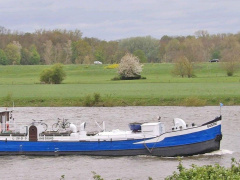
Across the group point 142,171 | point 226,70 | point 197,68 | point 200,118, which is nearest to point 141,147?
point 142,171

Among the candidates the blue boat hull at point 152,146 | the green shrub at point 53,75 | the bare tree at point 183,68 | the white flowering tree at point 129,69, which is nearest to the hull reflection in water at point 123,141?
the blue boat hull at point 152,146

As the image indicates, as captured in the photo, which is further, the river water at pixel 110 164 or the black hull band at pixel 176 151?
the black hull band at pixel 176 151

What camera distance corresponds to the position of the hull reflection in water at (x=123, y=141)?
42.3m

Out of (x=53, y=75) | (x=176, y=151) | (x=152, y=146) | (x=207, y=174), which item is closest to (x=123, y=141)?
(x=152, y=146)

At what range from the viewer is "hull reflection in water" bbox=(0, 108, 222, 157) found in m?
42.3

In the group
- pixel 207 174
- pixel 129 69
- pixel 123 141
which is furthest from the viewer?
pixel 129 69

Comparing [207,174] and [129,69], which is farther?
[129,69]


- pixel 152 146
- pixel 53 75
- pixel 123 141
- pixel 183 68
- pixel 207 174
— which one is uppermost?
pixel 183 68

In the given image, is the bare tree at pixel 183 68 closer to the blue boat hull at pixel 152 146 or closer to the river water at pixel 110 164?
the river water at pixel 110 164

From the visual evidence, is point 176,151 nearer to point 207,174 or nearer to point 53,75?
point 207,174

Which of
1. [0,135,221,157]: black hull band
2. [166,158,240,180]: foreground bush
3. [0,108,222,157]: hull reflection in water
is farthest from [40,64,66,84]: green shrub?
[166,158,240,180]: foreground bush

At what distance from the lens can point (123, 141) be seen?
140 feet

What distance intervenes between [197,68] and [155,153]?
4543 inches

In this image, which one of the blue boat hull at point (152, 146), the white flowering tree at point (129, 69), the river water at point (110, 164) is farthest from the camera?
the white flowering tree at point (129, 69)
